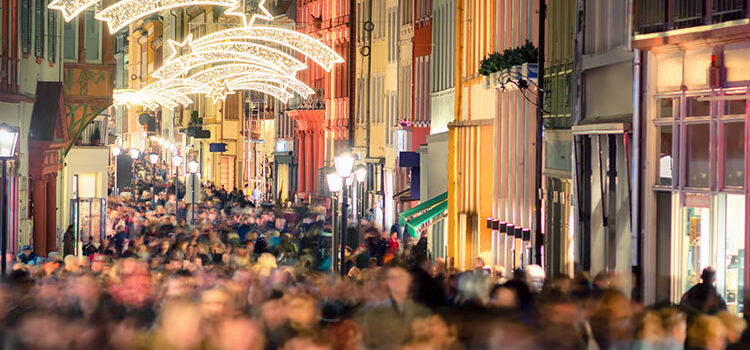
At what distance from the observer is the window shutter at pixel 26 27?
28.2 m

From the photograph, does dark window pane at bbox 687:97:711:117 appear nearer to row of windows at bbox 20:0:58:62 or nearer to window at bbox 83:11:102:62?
row of windows at bbox 20:0:58:62

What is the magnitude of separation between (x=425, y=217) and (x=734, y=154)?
14.7 metres

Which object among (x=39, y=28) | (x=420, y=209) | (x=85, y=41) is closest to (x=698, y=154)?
(x=420, y=209)

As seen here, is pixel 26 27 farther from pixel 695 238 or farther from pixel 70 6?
pixel 695 238

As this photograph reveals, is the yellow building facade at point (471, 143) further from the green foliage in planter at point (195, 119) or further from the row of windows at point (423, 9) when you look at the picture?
the green foliage in planter at point (195, 119)

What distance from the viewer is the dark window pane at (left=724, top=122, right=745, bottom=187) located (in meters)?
13.8

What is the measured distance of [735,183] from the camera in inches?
547

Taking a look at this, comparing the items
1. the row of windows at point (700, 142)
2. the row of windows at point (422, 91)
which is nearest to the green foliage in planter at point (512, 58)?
the row of windows at point (700, 142)

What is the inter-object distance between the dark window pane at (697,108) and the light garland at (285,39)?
34.3 ft

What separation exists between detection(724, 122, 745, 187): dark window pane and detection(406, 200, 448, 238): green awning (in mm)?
13947

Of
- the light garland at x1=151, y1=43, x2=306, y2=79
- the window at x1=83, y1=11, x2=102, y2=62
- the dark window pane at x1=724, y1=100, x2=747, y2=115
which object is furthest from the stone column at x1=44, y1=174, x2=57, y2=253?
the dark window pane at x1=724, y1=100, x2=747, y2=115

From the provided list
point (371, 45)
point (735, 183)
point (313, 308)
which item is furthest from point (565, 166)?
point (371, 45)

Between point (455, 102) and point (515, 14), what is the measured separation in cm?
556

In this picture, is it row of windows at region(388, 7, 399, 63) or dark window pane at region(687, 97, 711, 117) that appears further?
row of windows at region(388, 7, 399, 63)
